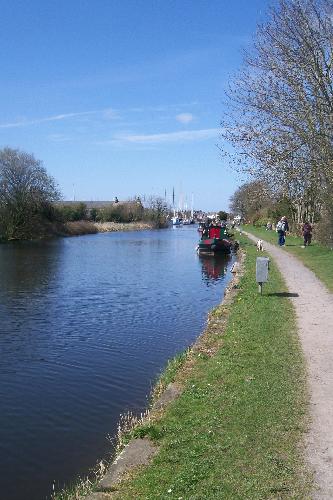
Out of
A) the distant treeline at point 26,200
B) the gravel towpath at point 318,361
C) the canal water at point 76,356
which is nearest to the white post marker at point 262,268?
the gravel towpath at point 318,361

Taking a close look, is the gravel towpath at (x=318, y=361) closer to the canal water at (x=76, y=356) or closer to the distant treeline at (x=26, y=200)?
the canal water at (x=76, y=356)

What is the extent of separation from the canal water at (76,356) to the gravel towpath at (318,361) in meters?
2.69

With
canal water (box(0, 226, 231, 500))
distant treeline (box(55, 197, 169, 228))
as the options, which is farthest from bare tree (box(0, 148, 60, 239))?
canal water (box(0, 226, 231, 500))

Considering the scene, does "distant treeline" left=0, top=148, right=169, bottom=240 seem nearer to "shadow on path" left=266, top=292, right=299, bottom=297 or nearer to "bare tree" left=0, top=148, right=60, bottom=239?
"bare tree" left=0, top=148, right=60, bottom=239

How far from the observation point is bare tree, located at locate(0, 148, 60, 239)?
58.1 metres

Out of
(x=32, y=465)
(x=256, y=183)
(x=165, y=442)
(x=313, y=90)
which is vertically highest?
(x=313, y=90)

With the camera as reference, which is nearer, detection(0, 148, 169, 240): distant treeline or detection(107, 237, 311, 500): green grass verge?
detection(107, 237, 311, 500): green grass verge

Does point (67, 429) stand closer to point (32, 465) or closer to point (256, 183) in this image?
point (32, 465)

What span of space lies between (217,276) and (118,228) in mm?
71655

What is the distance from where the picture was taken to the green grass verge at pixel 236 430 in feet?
15.4

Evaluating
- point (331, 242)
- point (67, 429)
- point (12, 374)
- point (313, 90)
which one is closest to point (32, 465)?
point (67, 429)

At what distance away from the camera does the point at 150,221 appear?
113 metres

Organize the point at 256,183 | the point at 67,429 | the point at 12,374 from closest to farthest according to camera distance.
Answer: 1. the point at 67,429
2. the point at 12,374
3. the point at 256,183

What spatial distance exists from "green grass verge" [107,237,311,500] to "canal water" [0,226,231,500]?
4.63 feet
